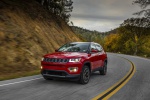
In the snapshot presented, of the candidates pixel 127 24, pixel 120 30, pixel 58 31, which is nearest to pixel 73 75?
pixel 58 31

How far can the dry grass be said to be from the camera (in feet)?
46.8

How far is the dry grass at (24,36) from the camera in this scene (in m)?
14.2

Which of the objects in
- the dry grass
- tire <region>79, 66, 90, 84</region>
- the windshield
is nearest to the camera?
tire <region>79, 66, 90, 84</region>

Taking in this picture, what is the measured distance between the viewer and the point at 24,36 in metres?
18.2

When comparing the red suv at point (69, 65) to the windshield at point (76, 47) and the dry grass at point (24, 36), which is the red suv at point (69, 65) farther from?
the dry grass at point (24, 36)

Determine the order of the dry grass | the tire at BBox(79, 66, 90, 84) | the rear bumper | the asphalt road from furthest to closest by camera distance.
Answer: the dry grass, the tire at BBox(79, 66, 90, 84), the rear bumper, the asphalt road

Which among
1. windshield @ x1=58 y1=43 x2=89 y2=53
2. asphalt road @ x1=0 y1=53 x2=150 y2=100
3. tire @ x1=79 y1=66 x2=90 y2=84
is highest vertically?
windshield @ x1=58 y1=43 x2=89 y2=53

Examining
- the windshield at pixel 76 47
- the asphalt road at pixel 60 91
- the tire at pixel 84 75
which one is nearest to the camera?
the asphalt road at pixel 60 91

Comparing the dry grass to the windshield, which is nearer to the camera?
the windshield

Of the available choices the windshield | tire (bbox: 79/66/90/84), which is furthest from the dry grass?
tire (bbox: 79/66/90/84)

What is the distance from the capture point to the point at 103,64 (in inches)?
498

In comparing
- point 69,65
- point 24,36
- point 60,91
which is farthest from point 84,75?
point 24,36

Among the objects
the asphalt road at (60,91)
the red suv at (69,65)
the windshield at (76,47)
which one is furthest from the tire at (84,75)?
the windshield at (76,47)

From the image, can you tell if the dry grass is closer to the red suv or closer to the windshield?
the red suv
